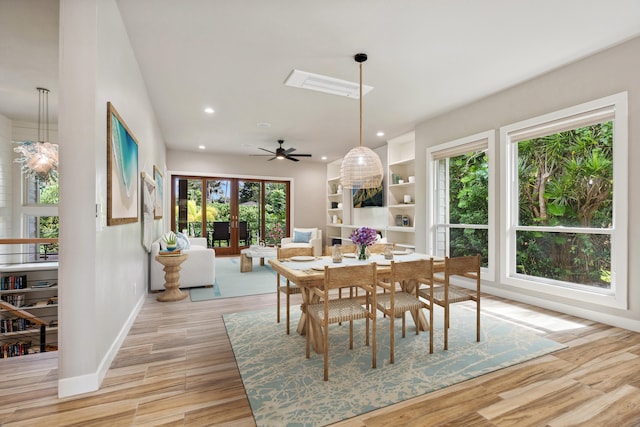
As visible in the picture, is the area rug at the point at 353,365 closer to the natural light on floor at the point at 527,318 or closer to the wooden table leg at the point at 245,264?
the natural light on floor at the point at 527,318

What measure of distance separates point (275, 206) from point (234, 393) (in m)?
7.07

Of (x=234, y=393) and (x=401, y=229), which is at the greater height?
(x=401, y=229)

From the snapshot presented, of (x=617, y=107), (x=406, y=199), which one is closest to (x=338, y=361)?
(x=617, y=107)

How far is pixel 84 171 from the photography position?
1.88m

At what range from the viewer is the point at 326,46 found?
288 cm

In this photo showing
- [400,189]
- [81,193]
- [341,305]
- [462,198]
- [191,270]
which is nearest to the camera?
[81,193]

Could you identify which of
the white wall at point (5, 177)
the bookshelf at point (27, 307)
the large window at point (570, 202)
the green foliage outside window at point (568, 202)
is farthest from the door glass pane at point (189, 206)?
the green foliage outside window at point (568, 202)

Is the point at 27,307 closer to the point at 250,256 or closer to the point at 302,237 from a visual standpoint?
the point at 250,256

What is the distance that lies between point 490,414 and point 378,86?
3410 millimetres

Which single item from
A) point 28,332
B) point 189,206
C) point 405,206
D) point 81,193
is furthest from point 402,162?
point 28,332

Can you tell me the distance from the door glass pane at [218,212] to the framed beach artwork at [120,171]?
5240mm

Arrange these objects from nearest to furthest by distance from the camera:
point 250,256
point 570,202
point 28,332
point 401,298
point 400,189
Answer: point 401,298, point 570,202, point 28,332, point 250,256, point 400,189

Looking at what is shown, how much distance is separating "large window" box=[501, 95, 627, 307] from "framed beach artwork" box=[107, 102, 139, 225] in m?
4.19

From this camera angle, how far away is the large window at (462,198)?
4.23m
